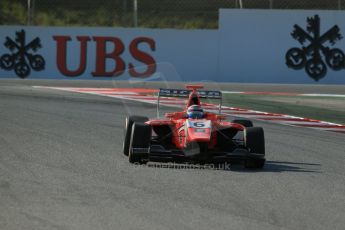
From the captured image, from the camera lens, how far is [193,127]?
33.2 feet

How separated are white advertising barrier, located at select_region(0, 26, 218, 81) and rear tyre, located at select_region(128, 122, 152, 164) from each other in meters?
11.8

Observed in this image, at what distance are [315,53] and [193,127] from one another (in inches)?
483

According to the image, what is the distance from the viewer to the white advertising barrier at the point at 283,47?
21.9 meters

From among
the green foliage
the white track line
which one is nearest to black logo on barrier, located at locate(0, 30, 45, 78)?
the white track line

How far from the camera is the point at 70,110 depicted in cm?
1628

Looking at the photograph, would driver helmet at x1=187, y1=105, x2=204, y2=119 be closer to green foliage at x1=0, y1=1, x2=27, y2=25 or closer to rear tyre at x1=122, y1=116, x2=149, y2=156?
rear tyre at x1=122, y1=116, x2=149, y2=156

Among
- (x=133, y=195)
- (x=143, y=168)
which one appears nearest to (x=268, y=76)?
(x=143, y=168)

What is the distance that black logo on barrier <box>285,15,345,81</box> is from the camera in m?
21.9

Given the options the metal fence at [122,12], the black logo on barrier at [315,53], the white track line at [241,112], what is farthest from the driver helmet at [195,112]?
the metal fence at [122,12]

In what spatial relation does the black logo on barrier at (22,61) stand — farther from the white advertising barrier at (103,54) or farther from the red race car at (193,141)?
the red race car at (193,141)

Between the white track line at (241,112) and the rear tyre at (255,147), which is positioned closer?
the rear tyre at (255,147)

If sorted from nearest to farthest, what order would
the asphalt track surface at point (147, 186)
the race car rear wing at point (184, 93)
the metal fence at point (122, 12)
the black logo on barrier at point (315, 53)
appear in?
the asphalt track surface at point (147, 186) < the race car rear wing at point (184, 93) < the black logo on barrier at point (315, 53) < the metal fence at point (122, 12)

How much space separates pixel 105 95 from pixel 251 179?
35.3 feet

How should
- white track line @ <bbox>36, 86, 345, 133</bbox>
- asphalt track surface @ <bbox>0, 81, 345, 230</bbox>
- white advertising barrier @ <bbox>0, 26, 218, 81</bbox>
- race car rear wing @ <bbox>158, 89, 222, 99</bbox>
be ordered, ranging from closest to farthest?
asphalt track surface @ <bbox>0, 81, 345, 230</bbox>, race car rear wing @ <bbox>158, 89, 222, 99</bbox>, white track line @ <bbox>36, 86, 345, 133</bbox>, white advertising barrier @ <bbox>0, 26, 218, 81</bbox>
